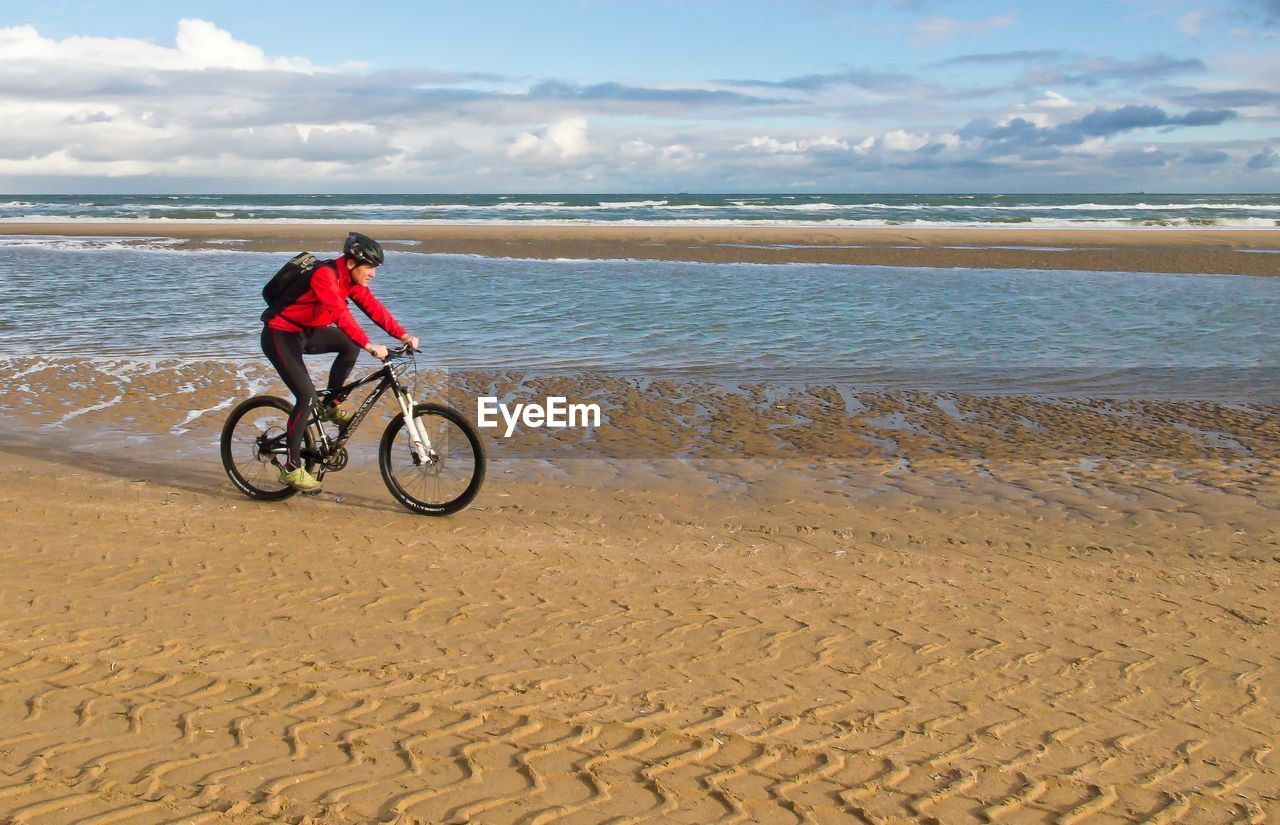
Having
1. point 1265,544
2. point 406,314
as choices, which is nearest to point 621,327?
point 406,314

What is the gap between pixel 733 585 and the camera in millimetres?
5871

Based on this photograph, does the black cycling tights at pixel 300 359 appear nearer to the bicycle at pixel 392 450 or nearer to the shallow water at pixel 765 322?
the bicycle at pixel 392 450

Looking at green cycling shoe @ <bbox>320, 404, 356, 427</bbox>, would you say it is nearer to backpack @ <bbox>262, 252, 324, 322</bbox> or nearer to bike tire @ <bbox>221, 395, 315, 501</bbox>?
bike tire @ <bbox>221, 395, 315, 501</bbox>

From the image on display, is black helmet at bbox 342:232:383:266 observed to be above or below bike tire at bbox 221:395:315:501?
above

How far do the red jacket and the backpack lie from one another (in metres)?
0.03

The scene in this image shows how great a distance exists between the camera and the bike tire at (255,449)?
7574 millimetres

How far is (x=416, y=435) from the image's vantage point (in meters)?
7.26

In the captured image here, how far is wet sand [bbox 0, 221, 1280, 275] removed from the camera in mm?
30016

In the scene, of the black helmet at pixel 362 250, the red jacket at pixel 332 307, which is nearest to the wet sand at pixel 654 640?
the red jacket at pixel 332 307

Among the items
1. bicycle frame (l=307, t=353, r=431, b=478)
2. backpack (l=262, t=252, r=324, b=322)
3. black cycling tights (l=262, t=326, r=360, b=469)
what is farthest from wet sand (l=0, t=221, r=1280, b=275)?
backpack (l=262, t=252, r=324, b=322)

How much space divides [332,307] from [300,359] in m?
0.55

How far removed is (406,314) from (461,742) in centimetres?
1530

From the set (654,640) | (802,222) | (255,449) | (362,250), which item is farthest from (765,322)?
(802,222)

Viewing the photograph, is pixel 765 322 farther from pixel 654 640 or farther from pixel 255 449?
pixel 654 640
